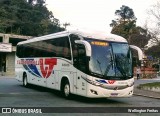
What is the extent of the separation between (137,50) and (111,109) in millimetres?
4466

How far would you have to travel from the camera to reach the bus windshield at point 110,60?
53.0ft

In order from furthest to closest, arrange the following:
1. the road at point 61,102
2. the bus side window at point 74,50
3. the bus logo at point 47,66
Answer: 1. the bus logo at point 47,66
2. the bus side window at point 74,50
3. the road at point 61,102

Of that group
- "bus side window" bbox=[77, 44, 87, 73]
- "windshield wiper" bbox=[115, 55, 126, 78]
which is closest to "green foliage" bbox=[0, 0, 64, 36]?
"bus side window" bbox=[77, 44, 87, 73]

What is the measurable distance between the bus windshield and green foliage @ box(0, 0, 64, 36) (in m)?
54.9

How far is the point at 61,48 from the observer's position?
61.9 ft

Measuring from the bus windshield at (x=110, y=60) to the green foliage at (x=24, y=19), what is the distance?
Result: 54.9 m

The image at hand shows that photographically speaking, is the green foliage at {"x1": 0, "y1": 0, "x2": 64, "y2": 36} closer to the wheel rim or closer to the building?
the building

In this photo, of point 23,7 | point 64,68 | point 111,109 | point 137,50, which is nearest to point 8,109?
point 111,109

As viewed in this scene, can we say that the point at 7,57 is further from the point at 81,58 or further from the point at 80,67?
the point at 81,58

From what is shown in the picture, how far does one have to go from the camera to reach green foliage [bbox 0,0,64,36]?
73.6m

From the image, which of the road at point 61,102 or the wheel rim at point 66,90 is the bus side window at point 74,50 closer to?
the wheel rim at point 66,90

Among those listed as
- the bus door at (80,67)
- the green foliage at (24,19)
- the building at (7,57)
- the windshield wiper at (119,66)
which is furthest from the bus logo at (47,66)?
the green foliage at (24,19)

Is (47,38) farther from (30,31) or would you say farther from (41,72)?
(30,31)

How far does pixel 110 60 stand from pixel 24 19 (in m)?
63.7
